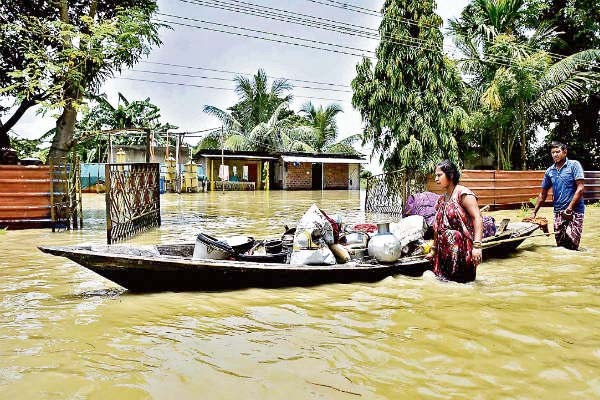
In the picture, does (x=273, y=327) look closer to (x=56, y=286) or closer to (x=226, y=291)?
(x=226, y=291)

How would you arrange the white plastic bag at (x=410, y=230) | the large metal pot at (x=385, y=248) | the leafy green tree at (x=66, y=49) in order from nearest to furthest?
1. the large metal pot at (x=385, y=248)
2. the white plastic bag at (x=410, y=230)
3. the leafy green tree at (x=66, y=49)

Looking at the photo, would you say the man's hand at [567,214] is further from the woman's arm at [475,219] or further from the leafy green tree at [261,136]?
the leafy green tree at [261,136]

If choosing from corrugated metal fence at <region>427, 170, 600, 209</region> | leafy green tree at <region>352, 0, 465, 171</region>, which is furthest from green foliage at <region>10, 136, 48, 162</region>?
corrugated metal fence at <region>427, 170, 600, 209</region>

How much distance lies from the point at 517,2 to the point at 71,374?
2404 cm

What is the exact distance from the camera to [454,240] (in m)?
4.86

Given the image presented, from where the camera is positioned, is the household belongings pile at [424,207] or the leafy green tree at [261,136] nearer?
the household belongings pile at [424,207]

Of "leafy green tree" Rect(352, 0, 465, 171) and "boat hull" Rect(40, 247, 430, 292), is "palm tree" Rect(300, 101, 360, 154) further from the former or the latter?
"boat hull" Rect(40, 247, 430, 292)

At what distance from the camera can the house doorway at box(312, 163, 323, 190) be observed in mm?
37406

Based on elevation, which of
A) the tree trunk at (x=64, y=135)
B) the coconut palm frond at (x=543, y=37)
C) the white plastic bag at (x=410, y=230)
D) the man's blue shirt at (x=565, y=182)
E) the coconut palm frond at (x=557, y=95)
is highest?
the coconut palm frond at (x=543, y=37)

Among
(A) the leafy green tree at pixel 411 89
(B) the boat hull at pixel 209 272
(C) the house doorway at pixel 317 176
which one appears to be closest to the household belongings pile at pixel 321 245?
(B) the boat hull at pixel 209 272

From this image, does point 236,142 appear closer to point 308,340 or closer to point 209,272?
point 209,272

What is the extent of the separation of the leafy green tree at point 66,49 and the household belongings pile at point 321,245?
8202 mm

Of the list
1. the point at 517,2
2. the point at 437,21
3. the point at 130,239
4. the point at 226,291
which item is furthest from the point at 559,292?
the point at 517,2

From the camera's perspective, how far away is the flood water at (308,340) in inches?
110
